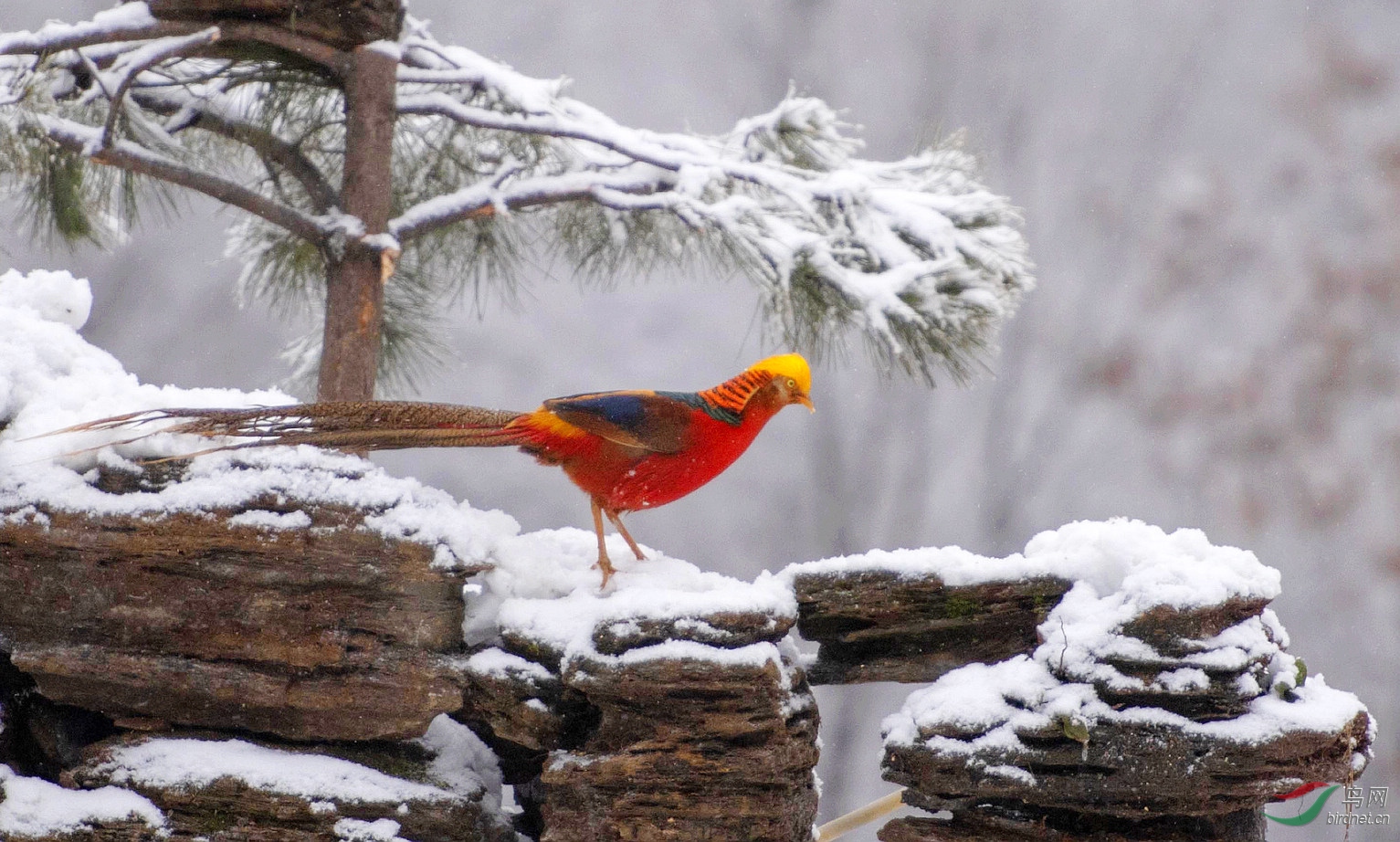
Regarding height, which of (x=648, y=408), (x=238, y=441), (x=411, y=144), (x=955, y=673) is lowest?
(x=955, y=673)

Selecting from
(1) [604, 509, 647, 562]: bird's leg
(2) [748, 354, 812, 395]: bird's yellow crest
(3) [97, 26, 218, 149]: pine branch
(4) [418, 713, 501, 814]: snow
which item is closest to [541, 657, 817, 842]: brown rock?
(4) [418, 713, 501, 814]: snow

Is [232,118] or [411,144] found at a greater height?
[411,144]

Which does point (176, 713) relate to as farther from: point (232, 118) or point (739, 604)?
point (232, 118)

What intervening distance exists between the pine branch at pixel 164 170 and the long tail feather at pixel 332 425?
0.65 metres

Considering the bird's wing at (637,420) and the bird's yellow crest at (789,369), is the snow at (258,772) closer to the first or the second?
the bird's wing at (637,420)

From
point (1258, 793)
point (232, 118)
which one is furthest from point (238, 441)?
point (1258, 793)

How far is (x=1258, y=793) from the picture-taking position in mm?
1374

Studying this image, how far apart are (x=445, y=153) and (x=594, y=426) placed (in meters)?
1.21

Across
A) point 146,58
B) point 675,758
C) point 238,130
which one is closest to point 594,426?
point 675,758

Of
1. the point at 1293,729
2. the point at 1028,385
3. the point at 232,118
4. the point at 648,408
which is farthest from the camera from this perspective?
the point at 1028,385

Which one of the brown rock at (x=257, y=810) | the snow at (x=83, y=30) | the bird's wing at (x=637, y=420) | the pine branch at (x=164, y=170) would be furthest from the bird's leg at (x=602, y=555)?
the snow at (x=83, y=30)

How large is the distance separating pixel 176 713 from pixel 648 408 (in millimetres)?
713

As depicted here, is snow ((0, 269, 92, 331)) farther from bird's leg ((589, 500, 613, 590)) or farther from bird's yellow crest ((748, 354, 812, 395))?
bird's yellow crest ((748, 354, 812, 395))

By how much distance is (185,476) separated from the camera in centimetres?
149
